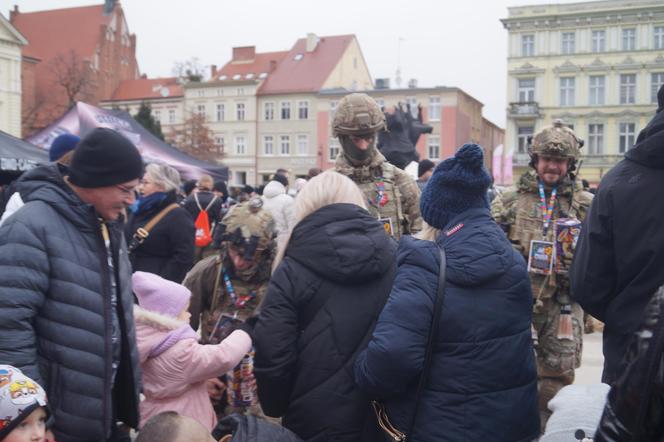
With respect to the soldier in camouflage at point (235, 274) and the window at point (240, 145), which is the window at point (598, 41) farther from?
the soldier in camouflage at point (235, 274)

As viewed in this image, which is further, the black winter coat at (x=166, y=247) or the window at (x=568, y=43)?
the window at (x=568, y=43)

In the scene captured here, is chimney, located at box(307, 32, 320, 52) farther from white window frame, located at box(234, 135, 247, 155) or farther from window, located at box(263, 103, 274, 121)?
white window frame, located at box(234, 135, 247, 155)

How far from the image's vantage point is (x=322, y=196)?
305 centimetres

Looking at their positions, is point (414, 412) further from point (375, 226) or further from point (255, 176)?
point (255, 176)

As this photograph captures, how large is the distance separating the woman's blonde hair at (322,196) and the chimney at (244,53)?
64.6 metres

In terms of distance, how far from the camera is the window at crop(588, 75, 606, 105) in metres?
47.3

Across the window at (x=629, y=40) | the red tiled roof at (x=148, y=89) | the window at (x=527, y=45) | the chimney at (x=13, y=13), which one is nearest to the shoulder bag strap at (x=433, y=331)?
the window at (x=629, y=40)

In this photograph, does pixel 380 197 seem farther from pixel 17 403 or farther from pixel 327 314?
pixel 17 403

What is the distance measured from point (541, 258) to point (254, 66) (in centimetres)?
6230

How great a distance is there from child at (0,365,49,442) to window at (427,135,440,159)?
2124 inches

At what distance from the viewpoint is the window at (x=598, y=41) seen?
44938 mm

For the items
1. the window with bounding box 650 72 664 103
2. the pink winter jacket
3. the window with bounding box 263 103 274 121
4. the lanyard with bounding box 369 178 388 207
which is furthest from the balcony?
the pink winter jacket

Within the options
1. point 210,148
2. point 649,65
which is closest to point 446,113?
point 649,65

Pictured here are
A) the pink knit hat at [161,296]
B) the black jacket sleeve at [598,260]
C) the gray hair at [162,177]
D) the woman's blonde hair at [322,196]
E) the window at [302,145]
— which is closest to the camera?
the black jacket sleeve at [598,260]
